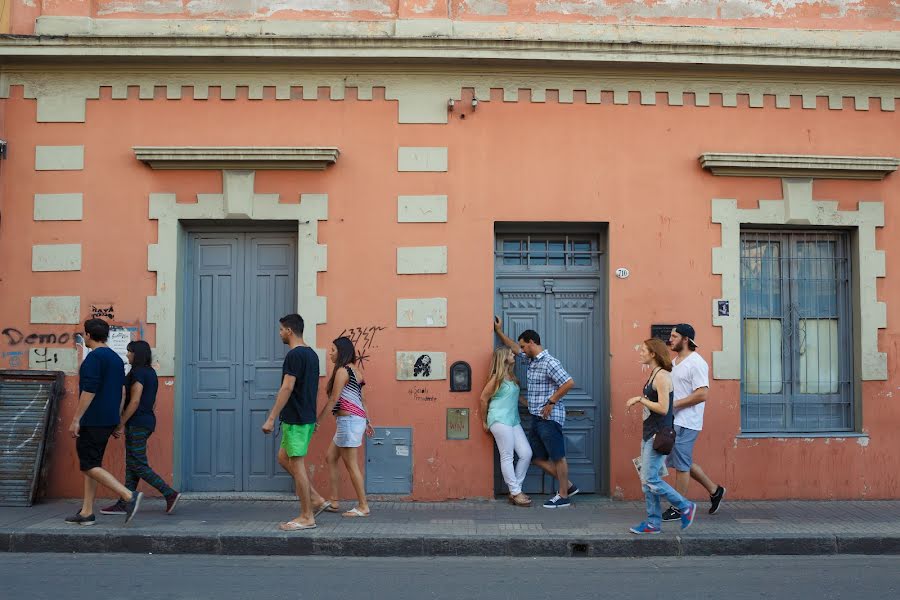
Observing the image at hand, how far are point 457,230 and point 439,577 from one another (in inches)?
150

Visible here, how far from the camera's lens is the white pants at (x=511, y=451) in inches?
348

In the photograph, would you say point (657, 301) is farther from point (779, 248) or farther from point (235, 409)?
point (235, 409)

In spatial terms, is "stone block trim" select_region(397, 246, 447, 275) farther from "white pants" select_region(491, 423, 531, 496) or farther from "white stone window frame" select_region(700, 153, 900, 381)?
"white stone window frame" select_region(700, 153, 900, 381)

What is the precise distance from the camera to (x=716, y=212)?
9.27m

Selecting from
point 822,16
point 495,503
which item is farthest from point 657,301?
point 822,16

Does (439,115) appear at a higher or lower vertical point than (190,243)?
higher

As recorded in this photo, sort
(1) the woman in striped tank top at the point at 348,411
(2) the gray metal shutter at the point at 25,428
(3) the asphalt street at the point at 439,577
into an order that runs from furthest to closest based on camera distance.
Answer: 1. (2) the gray metal shutter at the point at 25,428
2. (1) the woman in striped tank top at the point at 348,411
3. (3) the asphalt street at the point at 439,577

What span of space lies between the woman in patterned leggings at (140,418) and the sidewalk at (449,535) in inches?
12.7

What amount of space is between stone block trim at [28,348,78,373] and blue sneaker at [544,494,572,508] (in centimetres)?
505

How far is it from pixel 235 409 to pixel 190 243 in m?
1.84

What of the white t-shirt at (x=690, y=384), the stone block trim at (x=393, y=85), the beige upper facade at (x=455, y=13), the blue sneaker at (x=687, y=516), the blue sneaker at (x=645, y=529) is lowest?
the blue sneaker at (x=645, y=529)

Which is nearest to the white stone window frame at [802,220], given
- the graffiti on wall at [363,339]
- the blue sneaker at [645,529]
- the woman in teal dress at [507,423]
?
the woman in teal dress at [507,423]

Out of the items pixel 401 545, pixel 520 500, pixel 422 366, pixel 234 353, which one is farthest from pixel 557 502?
pixel 234 353

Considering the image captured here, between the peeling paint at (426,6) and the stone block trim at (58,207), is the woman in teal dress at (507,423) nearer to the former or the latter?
the peeling paint at (426,6)
